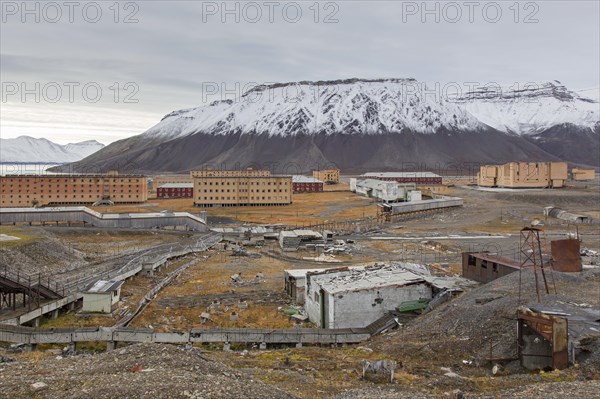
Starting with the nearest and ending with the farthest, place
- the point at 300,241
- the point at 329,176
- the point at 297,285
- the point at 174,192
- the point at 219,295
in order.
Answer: the point at 297,285 → the point at 219,295 → the point at 300,241 → the point at 174,192 → the point at 329,176

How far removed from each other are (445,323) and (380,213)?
55.8m

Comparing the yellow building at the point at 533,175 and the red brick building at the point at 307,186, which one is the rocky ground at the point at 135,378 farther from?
the red brick building at the point at 307,186

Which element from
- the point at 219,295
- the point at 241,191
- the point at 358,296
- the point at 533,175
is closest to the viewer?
the point at 358,296

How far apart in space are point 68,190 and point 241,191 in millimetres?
30951

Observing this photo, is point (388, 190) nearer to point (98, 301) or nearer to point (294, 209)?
point (294, 209)

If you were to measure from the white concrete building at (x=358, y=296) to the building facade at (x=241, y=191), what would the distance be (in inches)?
2813

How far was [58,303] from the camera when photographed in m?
26.6

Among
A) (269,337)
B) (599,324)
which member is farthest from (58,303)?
(599,324)

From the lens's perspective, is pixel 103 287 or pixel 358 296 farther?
pixel 103 287

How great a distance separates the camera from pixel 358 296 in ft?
79.0

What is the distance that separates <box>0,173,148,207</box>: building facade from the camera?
94.9 metres

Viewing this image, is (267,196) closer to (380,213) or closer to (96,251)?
(380,213)

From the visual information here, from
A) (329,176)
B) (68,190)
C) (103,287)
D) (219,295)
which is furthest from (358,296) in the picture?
(329,176)

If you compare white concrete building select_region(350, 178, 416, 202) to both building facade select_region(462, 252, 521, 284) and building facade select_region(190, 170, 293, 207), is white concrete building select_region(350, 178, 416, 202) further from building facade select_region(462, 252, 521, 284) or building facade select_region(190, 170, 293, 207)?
building facade select_region(462, 252, 521, 284)
